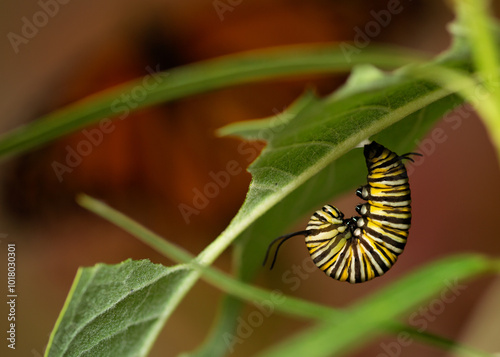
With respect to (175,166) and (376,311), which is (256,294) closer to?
(376,311)

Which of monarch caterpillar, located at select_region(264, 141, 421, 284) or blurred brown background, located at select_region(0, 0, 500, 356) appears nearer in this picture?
monarch caterpillar, located at select_region(264, 141, 421, 284)

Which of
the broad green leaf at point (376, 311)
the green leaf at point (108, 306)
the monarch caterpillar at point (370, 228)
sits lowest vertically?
the broad green leaf at point (376, 311)

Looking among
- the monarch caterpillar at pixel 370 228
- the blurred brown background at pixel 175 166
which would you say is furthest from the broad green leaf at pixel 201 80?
the blurred brown background at pixel 175 166

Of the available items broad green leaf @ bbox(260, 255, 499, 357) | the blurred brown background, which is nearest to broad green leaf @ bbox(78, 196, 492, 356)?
broad green leaf @ bbox(260, 255, 499, 357)

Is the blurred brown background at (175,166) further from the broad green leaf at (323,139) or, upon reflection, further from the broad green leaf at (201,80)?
the broad green leaf at (201,80)

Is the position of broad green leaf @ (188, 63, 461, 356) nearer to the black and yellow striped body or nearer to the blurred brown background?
the black and yellow striped body

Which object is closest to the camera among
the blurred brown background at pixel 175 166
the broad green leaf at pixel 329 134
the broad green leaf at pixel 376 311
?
the broad green leaf at pixel 376 311

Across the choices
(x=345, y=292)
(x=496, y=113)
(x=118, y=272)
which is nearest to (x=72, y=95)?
(x=345, y=292)
